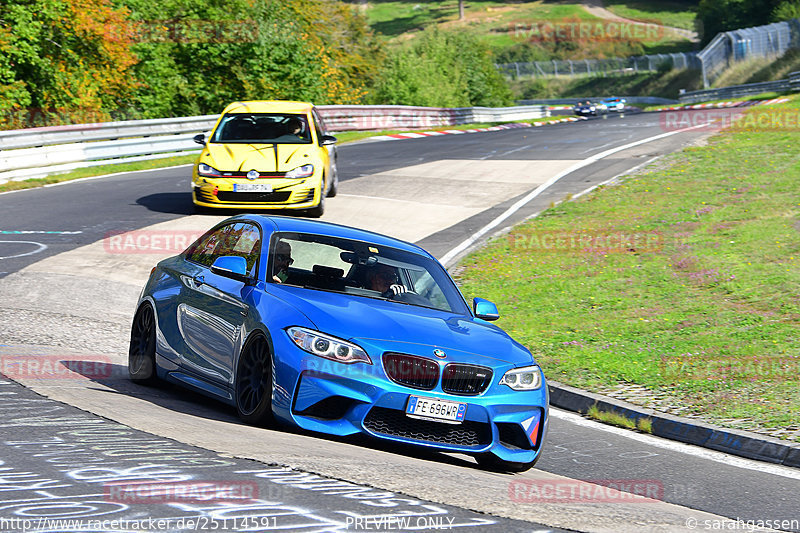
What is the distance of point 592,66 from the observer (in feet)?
366

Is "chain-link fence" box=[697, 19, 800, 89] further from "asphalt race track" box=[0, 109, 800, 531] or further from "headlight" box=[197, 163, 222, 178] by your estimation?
"asphalt race track" box=[0, 109, 800, 531]

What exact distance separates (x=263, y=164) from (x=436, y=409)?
11783 millimetres

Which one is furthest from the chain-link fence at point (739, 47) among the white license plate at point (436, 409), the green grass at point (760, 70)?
the white license plate at point (436, 409)

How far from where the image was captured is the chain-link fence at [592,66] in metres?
99.3

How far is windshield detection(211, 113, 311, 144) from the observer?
18.9 meters

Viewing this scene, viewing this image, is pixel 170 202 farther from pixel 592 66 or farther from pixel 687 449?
pixel 592 66

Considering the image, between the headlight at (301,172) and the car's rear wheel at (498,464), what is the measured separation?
37.3 feet

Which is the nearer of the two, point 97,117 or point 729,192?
point 729,192

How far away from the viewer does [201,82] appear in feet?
130

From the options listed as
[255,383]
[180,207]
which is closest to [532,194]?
[180,207]

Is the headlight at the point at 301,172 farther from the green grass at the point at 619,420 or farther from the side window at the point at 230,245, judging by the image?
the green grass at the point at 619,420

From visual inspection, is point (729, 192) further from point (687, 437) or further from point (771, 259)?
point (687, 437)

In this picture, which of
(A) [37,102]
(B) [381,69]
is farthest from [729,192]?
(B) [381,69]

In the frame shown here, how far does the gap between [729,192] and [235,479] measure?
55.1 ft
